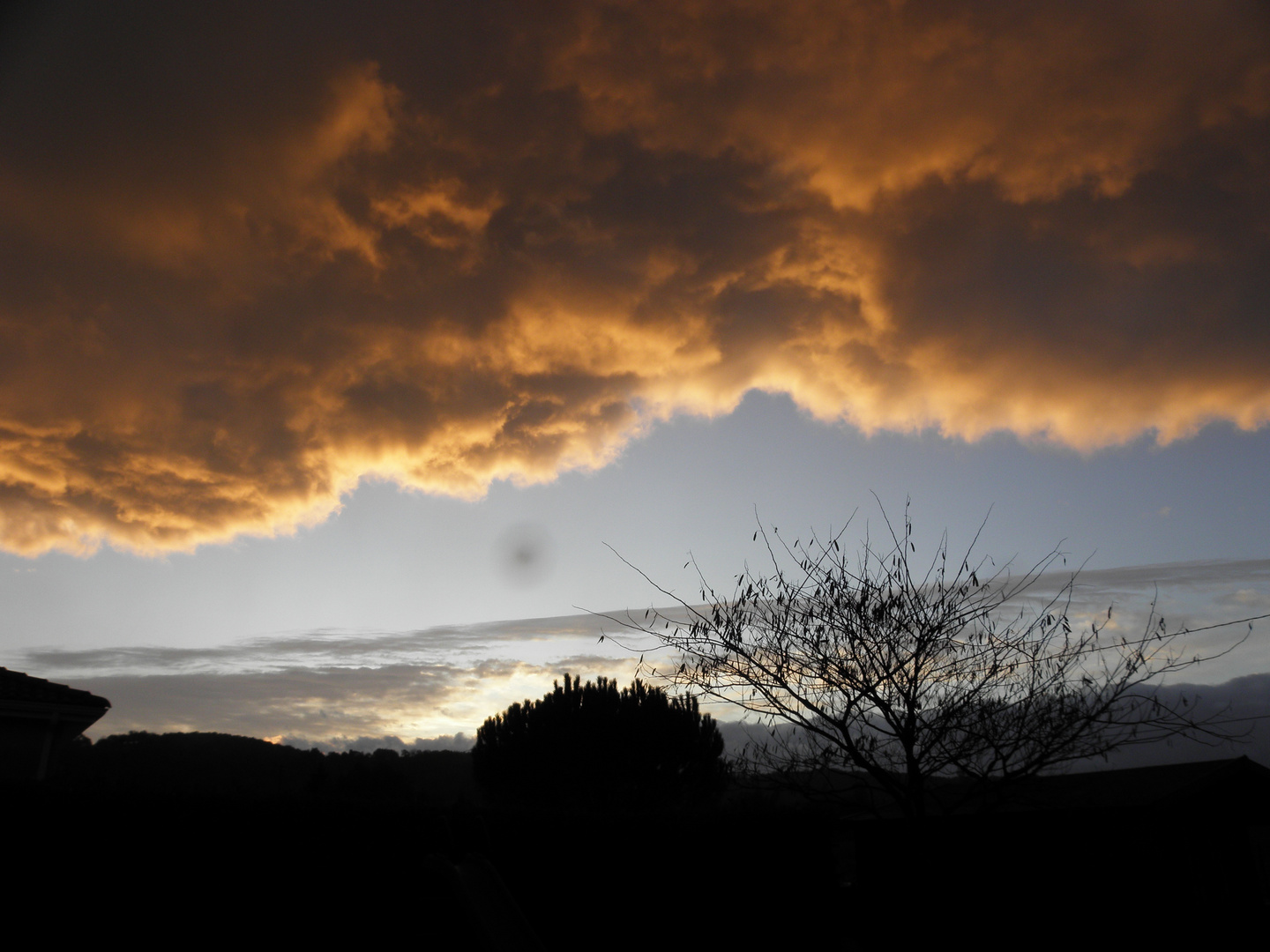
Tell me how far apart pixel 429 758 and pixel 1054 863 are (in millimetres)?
62480

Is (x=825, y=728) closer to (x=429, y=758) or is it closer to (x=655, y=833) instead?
(x=655, y=833)

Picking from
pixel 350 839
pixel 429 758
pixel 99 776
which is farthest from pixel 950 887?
pixel 429 758

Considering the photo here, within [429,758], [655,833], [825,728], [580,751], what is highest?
[825,728]

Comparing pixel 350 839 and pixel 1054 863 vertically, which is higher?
pixel 350 839

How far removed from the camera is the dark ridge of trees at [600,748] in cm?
3200

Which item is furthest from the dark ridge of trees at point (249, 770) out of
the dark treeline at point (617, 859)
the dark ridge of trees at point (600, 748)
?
the dark ridge of trees at point (600, 748)

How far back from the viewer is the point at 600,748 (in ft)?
107

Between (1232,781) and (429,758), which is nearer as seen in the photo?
(1232,781)

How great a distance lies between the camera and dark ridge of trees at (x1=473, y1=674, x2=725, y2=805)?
32.0 meters

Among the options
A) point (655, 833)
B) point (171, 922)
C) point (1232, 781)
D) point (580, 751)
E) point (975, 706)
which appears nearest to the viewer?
point (171, 922)

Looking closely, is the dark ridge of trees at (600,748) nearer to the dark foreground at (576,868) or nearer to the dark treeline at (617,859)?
the dark treeline at (617,859)

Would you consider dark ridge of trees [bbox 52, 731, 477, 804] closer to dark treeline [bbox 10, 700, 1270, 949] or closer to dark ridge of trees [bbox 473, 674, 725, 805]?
dark treeline [bbox 10, 700, 1270, 949]

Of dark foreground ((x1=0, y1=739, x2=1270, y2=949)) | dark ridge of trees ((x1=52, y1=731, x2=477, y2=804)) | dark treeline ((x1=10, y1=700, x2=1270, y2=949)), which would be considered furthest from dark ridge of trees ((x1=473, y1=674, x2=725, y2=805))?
dark foreground ((x1=0, y1=739, x2=1270, y2=949))

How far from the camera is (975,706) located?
8.60 m
